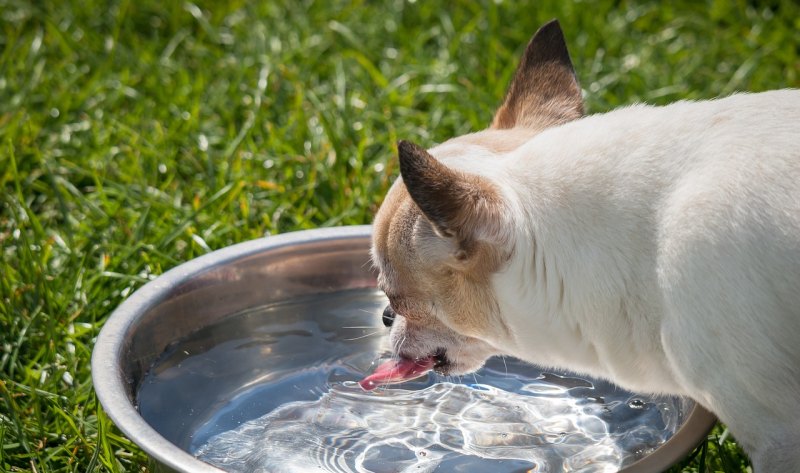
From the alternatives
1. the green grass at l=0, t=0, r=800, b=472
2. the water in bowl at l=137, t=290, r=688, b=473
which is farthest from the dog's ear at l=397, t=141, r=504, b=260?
the green grass at l=0, t=0, r=800, b=472

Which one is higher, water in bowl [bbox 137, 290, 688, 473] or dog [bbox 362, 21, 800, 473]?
dog [bbox 362, 21, 800, 473]

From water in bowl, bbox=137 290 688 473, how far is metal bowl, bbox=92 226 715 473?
56 mm

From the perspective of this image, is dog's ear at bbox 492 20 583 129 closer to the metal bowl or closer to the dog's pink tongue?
the dog's pink tongue

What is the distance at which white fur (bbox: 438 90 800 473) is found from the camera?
8.72ft

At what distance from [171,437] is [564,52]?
1.78 meters

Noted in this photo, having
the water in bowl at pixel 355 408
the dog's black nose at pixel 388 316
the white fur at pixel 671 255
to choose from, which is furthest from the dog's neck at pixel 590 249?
the water in bowl at pixel 355 408

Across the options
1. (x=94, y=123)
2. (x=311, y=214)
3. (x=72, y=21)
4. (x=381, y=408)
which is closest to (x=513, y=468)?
(x=381, y=408)

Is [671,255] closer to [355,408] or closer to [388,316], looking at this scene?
[388,316]

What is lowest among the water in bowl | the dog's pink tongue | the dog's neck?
the water in bowl

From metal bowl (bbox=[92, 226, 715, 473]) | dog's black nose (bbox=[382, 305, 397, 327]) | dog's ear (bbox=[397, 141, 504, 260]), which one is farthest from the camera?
dog's black nose (bbox=[382, 305, 397, 327])

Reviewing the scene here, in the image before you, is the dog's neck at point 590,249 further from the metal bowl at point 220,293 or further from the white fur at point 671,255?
the metal bowl at point 220,293

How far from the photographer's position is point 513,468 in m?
3.45

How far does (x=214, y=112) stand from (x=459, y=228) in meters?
3.40

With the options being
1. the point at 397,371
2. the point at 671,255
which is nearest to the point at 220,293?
the point at 397,371
